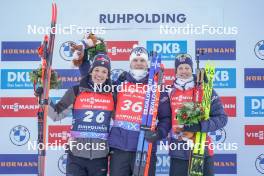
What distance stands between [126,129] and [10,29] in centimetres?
232

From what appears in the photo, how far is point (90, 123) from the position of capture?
4.15 metres

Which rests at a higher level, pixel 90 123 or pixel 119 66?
pixel 119 66

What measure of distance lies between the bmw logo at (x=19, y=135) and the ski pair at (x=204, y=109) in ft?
7.76

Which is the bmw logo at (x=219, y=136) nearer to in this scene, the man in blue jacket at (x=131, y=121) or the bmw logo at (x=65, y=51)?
the man in blue jacket at (x=131, y=121)

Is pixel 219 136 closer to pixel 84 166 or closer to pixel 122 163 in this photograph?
pixel 122 163

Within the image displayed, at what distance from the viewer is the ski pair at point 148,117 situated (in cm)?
405

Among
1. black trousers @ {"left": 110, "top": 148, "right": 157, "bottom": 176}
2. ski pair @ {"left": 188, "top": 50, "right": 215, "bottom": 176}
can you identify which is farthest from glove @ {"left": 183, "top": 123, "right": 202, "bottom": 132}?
black trousers @ {"left": 110, "top": 148, "right": 157, "bottom": 176}

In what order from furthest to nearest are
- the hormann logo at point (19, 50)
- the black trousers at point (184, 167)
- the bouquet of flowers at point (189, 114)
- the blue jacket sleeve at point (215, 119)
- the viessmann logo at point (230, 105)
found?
the hormann logo at point (19, 50), the viessmann logo at point (230, 105), the black trousers at point (184, 167), the blue jacket sleeve at point (215, 119), the bouquet of flowers at point (189, 114)

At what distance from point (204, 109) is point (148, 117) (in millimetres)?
555

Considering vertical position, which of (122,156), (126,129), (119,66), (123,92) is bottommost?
(122,156)

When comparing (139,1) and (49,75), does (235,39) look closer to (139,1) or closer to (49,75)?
(139,1)

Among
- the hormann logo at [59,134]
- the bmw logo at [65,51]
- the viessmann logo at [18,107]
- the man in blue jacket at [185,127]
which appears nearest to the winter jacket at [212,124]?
the man in blue jacket at [185,127]

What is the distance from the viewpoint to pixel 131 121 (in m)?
4.20

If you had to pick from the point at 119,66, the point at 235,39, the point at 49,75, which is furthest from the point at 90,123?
the point at 235,39
